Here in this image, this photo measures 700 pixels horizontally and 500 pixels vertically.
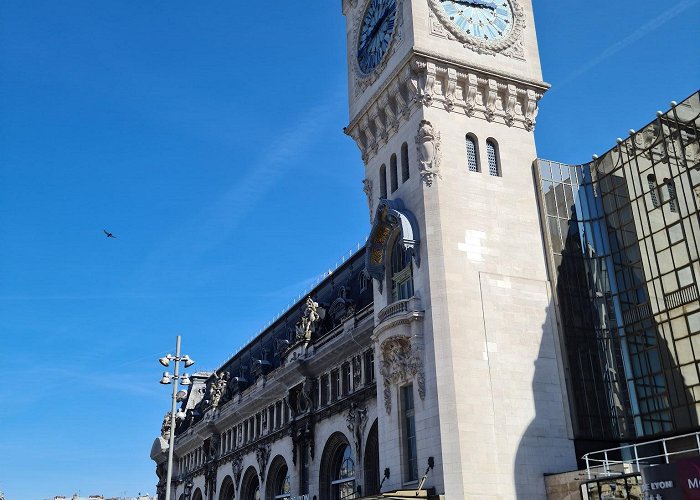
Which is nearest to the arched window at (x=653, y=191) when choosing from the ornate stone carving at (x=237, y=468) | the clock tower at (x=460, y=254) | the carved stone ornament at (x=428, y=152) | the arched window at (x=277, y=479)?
the clock tower at (x=460, y=254)

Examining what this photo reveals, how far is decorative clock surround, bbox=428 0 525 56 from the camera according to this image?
44969 mm

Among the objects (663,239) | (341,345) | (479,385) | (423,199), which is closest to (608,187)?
(663,239)

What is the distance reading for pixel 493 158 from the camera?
44594mm

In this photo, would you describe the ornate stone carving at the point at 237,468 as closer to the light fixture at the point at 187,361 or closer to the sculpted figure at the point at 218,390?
the sculpted figure at the point at 218,390

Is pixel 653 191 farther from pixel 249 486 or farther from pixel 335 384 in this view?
pixel 249 486

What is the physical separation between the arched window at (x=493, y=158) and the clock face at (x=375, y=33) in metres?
8.74

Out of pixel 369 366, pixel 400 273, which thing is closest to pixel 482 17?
pixel 400 273

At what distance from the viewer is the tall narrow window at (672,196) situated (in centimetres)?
4044

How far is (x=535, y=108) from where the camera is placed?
46.6 metres

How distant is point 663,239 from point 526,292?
7.60 metres

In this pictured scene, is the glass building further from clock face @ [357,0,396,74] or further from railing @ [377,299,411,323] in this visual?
clock face @ [357,0,396,74]

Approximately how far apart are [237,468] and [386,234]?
3516 cm

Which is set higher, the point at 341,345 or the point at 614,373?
the point at 341,345

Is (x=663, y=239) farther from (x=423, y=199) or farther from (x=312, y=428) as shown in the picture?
(x=312, y=428)
